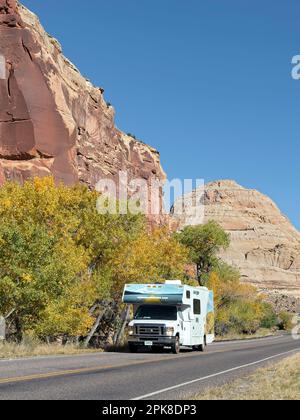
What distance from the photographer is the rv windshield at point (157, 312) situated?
90.4 ft

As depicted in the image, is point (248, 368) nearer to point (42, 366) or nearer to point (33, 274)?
point (42, 366)

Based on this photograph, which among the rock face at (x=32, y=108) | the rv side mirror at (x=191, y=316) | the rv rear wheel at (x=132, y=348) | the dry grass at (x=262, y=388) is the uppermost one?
the rock face at (x=32, y=108)

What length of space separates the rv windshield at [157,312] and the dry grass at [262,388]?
1030 centimetres

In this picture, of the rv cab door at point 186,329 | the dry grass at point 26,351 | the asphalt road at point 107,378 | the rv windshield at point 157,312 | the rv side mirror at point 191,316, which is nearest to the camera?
the asphalt road at point 107,378

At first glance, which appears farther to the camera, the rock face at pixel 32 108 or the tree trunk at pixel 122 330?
the rock face at pixel 32 108

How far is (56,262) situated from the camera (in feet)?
87.5

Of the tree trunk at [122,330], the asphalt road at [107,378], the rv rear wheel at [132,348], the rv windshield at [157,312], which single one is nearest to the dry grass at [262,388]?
the asphalt road at [107,378]

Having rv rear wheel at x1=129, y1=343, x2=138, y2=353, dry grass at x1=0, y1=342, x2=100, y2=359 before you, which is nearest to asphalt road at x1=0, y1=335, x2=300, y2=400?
dry grass at x1=0, y1=342, x2=100, y2=359

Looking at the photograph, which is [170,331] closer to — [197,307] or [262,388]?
[197,307]

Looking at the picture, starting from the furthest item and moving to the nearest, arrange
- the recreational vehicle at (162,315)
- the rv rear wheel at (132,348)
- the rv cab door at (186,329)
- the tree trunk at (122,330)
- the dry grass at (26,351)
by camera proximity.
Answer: the tree trunk at (122,330) → the rv cab door at (186,329) → the rv rear wheel at (132,348) → the recreational vehicle at (162,315) → the dry grass at (26,351)

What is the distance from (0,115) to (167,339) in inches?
1639

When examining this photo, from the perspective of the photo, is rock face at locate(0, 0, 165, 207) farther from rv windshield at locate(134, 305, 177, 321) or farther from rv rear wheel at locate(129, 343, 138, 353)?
rv rear wheel at locate(129, 343, 138, 353)

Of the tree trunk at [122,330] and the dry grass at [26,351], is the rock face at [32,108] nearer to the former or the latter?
the tree trunk at [122,330]

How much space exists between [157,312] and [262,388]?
1492 centimetres
